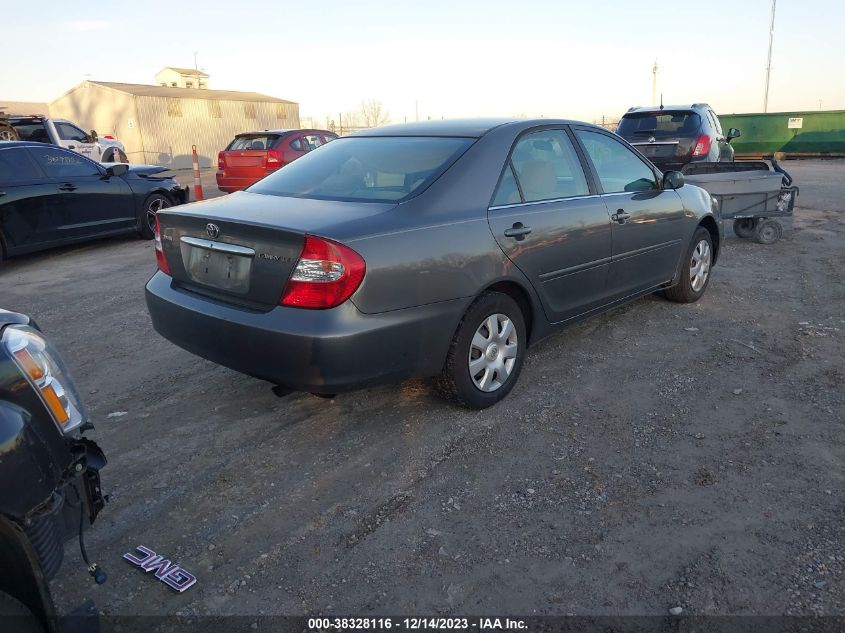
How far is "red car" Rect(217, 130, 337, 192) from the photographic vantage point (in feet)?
43.0

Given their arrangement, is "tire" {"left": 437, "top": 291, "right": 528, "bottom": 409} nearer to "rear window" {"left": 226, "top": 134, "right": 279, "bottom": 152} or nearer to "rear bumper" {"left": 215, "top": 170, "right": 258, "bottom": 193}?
"rear bumper" {"left": 215, "top": 170, "right": 258, "bottom": 193}

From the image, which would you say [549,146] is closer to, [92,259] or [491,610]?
[491,610]

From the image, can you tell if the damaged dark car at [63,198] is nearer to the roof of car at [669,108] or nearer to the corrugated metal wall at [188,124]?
the roof of car at [669,108]

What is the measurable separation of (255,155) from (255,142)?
1.50ft

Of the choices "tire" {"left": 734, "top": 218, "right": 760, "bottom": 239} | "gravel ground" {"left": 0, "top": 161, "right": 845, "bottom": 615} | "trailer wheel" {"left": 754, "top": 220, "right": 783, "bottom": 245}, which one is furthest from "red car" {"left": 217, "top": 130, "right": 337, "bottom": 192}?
"gravel ground" {"left": 0, "top": 161, "right": 845, "bottom": 615}

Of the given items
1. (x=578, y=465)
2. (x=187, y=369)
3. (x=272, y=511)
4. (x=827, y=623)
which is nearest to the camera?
(x=827, y=623)

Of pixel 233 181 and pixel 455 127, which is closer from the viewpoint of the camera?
pixel 455 127

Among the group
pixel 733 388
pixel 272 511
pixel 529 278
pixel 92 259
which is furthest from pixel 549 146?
pixel 92 259

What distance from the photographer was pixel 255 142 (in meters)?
13.4

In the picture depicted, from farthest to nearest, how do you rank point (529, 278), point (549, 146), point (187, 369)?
point (187, 369) → point (549, 146) → point (529, 278)

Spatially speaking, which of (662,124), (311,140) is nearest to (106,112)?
(311,140)

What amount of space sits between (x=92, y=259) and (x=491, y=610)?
802 cm

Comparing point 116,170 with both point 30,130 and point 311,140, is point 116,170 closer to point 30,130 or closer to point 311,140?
point 311,140

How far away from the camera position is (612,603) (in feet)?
7.63
